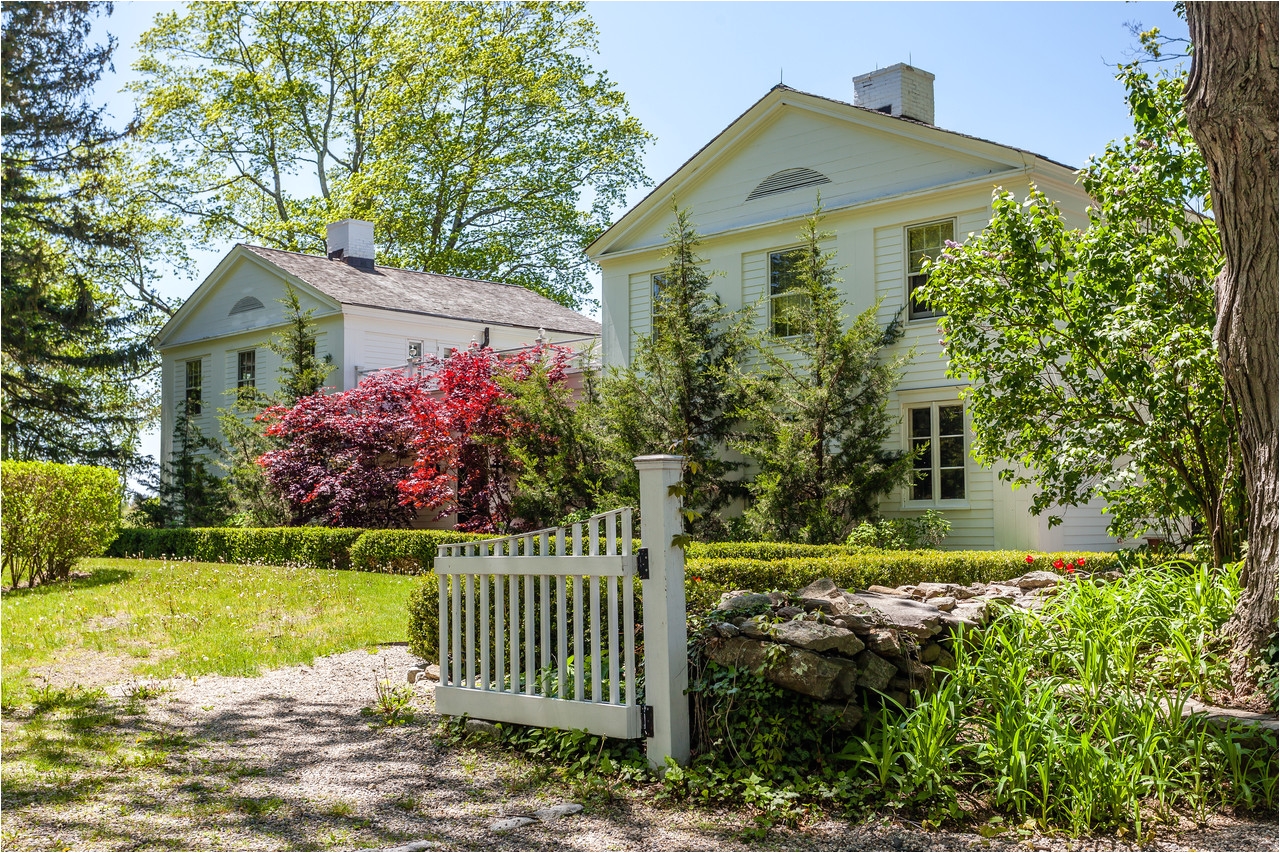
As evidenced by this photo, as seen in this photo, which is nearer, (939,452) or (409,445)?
(939,452)

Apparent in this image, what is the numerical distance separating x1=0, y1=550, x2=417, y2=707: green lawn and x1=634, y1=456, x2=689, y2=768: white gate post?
435 cm

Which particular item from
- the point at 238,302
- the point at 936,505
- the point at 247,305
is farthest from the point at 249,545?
the point at 936,505

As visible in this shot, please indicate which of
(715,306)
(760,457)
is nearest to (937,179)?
(715,306)

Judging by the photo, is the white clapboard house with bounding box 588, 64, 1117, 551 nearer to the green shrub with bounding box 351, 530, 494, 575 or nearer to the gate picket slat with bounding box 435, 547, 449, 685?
the green shrub with bounding box 351, 530, 494, 575

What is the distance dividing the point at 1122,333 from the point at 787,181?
971cm

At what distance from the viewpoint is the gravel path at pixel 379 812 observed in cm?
414

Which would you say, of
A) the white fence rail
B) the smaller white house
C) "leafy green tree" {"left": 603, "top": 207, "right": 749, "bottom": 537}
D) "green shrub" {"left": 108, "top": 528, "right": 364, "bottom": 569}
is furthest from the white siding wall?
the white fence rail

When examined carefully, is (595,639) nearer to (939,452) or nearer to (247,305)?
(939,452)

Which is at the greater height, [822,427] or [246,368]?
[246,368]

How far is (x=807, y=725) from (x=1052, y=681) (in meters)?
1.21

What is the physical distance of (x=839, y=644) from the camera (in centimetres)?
493

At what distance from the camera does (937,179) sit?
49.5 feet

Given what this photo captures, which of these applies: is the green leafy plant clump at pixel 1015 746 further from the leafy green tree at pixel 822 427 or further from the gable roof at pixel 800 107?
the gable roof at pixel 800 107

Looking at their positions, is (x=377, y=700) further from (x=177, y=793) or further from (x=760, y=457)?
(x=760, y=457)
